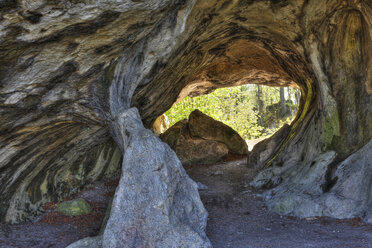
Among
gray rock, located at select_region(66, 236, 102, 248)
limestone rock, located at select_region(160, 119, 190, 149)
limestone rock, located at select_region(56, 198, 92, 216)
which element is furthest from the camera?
limestone rock, located at select_region(160, 119, 190, 149)

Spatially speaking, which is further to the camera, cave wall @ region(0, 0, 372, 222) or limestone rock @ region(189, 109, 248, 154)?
limestone rock @ region(189, 109, 248, 154)

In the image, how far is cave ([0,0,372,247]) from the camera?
6551 mm

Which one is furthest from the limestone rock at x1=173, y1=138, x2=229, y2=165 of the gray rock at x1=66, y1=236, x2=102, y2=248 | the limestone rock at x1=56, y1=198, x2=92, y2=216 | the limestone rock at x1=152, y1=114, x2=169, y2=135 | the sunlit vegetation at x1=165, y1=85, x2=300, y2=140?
the gray rock at x1=66, y1=236, x2=102, y2=248

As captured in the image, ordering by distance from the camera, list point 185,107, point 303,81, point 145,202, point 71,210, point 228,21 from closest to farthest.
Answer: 1. point 145,202
2. point 71,210
3. point 228,21
4. point 303,81
5. point 185,107

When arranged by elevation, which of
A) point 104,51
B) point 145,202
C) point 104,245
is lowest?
point 104,245

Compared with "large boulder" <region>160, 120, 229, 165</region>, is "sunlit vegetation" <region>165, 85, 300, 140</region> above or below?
above

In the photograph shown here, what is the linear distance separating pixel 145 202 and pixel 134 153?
4.36 feet

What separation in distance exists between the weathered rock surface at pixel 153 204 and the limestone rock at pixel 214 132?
13.8 meters

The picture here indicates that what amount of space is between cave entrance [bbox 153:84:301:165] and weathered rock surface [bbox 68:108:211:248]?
12584 millimetres

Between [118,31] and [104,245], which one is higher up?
[118,31]

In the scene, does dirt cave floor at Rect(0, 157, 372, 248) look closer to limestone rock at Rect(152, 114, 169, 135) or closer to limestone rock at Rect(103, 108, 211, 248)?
limestone rock at Rect(103, 108, 211, 248)

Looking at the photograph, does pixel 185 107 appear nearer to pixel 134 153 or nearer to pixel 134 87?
pixel 134 87

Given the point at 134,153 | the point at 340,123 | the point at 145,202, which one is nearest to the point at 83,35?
the point at 134,153

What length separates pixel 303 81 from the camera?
15477 millimetres
